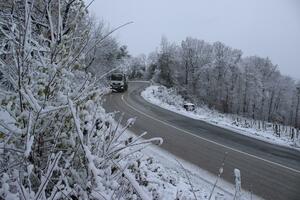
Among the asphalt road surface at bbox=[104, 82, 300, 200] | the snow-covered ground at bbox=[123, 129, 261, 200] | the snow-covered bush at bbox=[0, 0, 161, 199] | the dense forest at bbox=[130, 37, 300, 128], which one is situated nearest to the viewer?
the snow-covered bush at bbox=[0, 0, 161, 199]

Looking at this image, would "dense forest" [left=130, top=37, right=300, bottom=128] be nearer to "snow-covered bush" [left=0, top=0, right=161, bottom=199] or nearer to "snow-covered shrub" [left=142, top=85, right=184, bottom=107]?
"snow-covered shrub" [left=142, top=85, right=184, bottom=107]

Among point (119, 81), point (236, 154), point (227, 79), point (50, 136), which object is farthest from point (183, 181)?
point (227, 79)

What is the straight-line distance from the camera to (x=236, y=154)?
11133 millimetres

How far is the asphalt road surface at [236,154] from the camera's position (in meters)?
8.27

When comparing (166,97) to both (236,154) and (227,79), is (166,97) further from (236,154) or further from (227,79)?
(227,79)

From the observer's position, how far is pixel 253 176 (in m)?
8.84

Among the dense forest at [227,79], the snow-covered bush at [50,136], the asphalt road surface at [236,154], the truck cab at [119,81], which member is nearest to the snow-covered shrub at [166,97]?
the truck cab at [119,81]

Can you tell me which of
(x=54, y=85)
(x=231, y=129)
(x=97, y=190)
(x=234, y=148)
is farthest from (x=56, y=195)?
(x=231, y=129)

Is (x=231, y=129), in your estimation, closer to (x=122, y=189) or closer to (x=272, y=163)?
(x=272, y=163)

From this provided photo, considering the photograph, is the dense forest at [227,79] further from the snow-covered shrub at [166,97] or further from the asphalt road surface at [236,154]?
the asphalt road surface at [236,154]

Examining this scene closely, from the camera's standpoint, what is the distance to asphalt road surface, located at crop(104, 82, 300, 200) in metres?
8.27

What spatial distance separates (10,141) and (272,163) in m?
10.0

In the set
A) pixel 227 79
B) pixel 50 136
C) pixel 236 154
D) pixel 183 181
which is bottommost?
pixel 227 79

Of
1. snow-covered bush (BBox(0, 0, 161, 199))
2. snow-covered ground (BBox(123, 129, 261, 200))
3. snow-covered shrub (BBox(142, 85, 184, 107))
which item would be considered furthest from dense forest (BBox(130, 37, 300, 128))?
snow-covered bush (BBox(0, 0, 161, 199))
